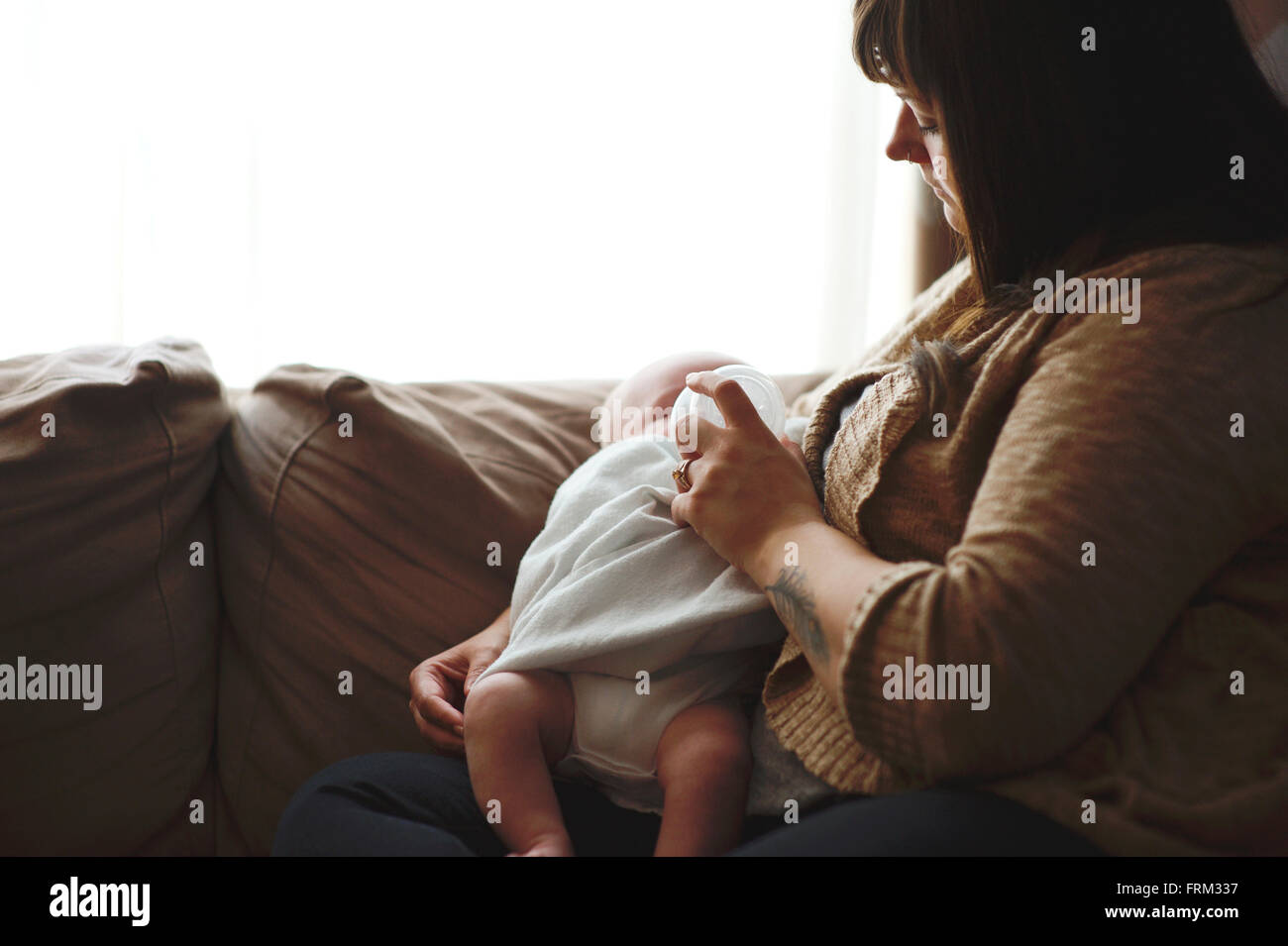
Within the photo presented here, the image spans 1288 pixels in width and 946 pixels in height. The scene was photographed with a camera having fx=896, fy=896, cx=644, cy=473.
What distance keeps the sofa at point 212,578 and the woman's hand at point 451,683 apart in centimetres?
9

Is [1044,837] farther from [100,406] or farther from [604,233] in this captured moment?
[604,233]

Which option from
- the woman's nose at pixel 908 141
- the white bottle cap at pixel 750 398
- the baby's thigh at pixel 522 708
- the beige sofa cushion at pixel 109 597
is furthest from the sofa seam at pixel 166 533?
the woman's nose at pixel 908 141

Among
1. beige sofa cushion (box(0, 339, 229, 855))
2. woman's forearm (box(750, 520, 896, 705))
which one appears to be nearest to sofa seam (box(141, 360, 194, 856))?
beige sofa cushion (box(0, 339, 229, 855))

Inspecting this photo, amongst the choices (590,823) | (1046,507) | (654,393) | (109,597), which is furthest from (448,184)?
(1046,507)

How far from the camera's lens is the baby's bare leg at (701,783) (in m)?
0.75

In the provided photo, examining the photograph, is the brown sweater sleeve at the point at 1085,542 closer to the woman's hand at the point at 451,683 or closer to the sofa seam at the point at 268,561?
the woman's hand at the point at 451,683

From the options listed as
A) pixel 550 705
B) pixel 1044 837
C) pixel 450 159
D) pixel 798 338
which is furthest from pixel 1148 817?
pixel 450 159

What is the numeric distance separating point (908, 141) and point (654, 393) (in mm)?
411

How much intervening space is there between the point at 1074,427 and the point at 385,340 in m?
1.45

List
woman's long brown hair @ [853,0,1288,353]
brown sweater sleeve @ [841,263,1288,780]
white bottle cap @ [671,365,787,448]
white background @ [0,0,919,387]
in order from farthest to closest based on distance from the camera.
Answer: white background @ [0,0,919,387] → white bottle cap @ [671,365,787,448] → woman's long brown hair @ [853,0,1288,353] → brown sweater sleeve @ [841,263,1288,780]

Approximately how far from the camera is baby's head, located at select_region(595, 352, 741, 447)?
111 centimetres

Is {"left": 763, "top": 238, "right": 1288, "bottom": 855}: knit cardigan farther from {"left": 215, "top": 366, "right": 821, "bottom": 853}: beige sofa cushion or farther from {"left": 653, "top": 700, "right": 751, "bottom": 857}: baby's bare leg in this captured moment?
{"left": 215, "top": 366, "right": 821, "bottom": 853}: beige sofa cushion

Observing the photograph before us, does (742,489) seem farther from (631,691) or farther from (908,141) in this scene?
(908,141)

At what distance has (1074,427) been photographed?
64cm
